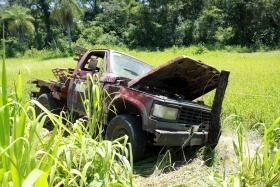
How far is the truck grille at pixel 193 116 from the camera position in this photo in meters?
5.92

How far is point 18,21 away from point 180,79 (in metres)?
47.3

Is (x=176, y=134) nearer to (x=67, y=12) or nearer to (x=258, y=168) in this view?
(x=258, y=168)

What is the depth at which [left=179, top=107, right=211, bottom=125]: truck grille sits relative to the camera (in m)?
5.92

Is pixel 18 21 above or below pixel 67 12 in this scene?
below

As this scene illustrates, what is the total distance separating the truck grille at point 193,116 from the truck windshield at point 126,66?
1.26 m

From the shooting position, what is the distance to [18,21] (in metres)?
51.2

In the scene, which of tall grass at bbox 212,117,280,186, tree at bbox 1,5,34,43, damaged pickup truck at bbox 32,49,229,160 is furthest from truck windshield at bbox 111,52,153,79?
tree at bbox 1,5,34,43

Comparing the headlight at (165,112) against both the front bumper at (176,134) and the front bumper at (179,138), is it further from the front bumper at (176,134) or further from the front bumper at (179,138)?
the front bumper at (179,138)

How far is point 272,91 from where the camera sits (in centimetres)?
1068

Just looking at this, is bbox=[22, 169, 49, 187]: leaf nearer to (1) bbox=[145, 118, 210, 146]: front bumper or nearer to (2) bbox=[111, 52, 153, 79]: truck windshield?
(1) bbox=[145, 118, 210, 146]: front bumper

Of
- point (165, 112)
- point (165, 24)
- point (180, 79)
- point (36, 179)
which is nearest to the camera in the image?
point (36, 179)

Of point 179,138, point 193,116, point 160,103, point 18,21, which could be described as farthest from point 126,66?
point 18,21

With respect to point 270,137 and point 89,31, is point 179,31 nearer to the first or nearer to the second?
point 89,31

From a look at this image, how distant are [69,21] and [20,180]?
154 feet
